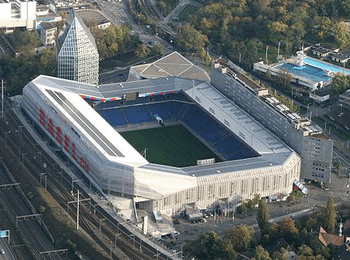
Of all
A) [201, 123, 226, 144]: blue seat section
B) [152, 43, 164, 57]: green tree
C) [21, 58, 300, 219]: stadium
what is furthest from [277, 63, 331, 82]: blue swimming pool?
[201, 123, 226, 144]: blue seat section

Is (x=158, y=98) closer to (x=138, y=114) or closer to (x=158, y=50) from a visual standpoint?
(x=138, y=114)

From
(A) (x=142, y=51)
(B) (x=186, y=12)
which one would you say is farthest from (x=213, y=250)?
(B) (x=186, y=12)

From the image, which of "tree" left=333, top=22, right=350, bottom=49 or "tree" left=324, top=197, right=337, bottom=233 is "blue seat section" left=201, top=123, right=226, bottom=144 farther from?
"tree" left=333, top=22, right=350, bottom=49

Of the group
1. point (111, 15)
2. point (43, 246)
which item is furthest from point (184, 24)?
point (43, 246)

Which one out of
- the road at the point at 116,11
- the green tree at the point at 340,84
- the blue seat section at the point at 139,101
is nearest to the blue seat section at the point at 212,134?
the blue seat section at the point at 139,101

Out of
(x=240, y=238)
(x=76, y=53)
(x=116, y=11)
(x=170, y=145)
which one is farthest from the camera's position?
(x=116, y=11)
